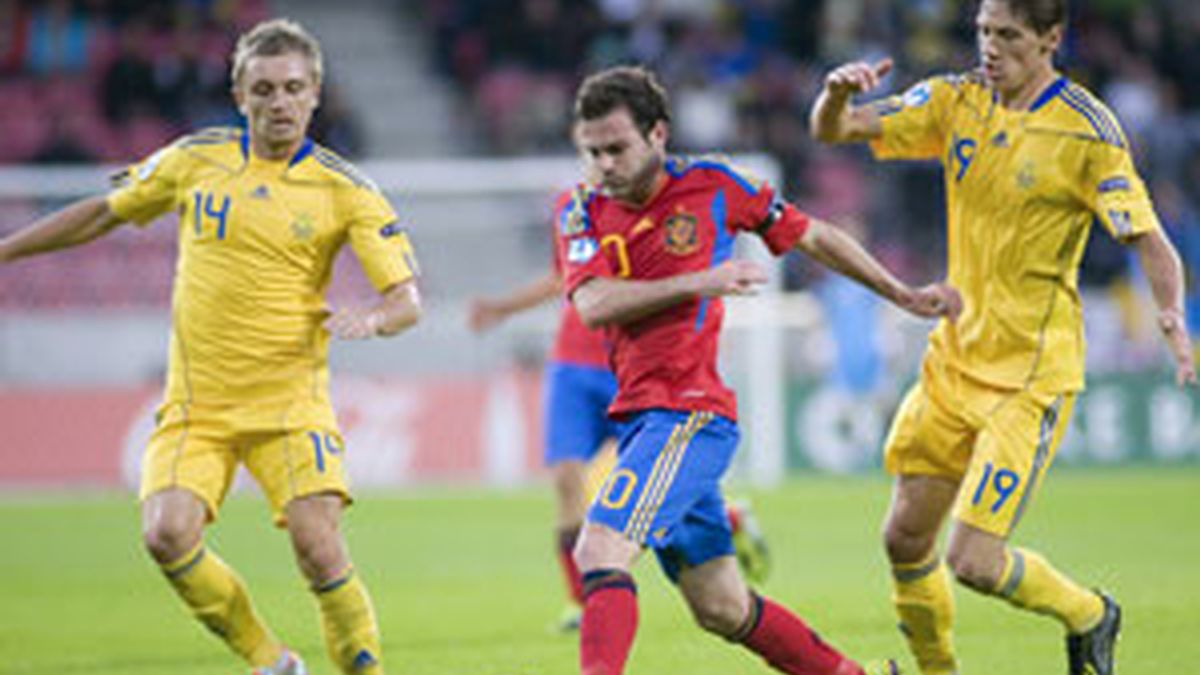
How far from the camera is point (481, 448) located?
19.3 metres

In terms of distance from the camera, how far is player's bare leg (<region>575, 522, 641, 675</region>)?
6.05 metres

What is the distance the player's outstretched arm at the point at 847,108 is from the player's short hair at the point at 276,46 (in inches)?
70.0

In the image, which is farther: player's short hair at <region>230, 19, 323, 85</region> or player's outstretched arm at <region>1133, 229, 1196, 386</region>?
player's short hair at <region>230, 19, 323, 85</region>

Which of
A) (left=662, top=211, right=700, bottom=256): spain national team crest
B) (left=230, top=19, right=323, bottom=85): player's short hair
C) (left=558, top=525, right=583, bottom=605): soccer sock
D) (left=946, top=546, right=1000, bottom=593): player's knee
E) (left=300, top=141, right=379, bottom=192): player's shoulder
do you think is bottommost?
(left=558, top=525, right=583, bottom=605): soccer sock

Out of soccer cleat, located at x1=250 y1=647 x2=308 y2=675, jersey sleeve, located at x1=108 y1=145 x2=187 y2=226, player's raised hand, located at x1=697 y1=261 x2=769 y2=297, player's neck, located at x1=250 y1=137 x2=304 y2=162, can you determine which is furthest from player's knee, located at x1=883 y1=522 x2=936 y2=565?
jersey sleeve, located at x1=108 y1=145 x2=187 y2=226

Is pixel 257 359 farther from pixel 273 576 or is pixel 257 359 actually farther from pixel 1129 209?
pixel 273 576

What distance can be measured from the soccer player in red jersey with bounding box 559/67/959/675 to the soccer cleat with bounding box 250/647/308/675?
1.45m

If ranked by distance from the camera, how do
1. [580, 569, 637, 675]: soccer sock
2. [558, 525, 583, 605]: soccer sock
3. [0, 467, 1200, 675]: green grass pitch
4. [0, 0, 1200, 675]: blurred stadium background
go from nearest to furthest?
1. [580, 569, 637, 675]: soccer sock
2. [0, 467, 1200, 675]: green grass pitch
3. [558, 525, 583, 605]: soccer sock
4. [0, 0, 1200, 675]: blurred stadium background

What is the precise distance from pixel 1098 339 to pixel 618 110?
15716mm

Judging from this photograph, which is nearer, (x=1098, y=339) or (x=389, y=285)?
(x=389, y=285)

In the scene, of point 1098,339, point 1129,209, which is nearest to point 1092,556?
point 1129,209

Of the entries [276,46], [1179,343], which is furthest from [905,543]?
[276,46]

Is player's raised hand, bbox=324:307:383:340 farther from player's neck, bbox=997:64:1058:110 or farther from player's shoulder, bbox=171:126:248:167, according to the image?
player's neck, bbox=997:64:1058:110

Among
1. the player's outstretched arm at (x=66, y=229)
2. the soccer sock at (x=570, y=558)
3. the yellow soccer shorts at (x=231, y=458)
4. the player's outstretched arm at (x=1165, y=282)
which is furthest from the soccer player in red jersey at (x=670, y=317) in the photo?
the soccer sock at (x=570, y=558)
